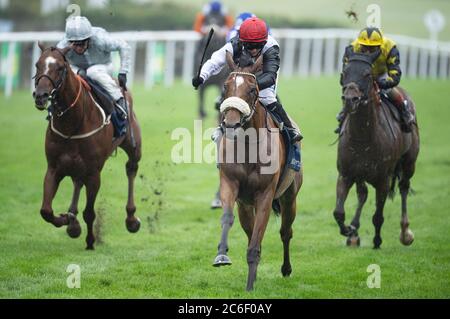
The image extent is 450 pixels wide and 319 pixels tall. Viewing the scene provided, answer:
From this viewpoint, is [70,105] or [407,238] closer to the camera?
[70,105]

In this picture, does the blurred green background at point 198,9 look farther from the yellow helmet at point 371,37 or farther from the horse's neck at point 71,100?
the horse's neck at point 71,100

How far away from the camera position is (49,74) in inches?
340

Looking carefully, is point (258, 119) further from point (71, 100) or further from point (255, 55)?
point (71, 100)

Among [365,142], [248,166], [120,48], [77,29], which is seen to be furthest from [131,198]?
[248,166]

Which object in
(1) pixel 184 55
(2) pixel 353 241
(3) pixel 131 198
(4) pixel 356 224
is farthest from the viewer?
(1) pixel 184 55

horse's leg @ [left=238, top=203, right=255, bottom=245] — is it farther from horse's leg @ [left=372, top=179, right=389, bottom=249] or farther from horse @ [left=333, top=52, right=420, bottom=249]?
horse's leg @ [left=372, top=179, right=389, bottom=249]

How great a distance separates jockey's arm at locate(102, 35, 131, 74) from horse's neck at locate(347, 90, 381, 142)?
2455 millimetres

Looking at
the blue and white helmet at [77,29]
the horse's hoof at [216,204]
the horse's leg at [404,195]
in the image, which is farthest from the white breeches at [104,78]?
the horse's leg at [404,195]

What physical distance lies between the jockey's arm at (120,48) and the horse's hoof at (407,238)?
11.3 ft

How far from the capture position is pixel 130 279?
27.4ft

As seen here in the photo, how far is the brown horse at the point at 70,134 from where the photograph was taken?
28.6ft

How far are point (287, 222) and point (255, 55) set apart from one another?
1.66 metres
